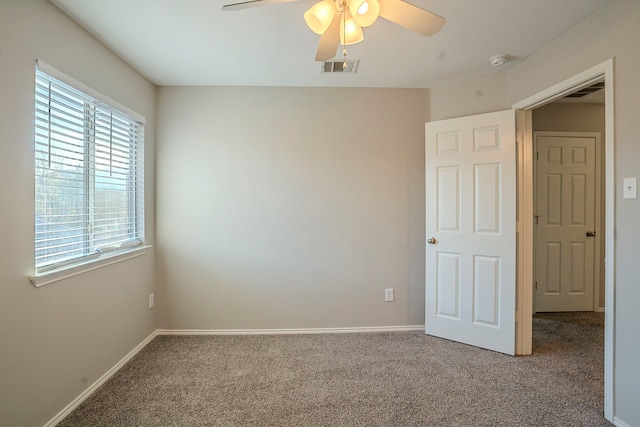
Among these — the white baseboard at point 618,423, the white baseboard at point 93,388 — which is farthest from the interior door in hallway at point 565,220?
the white baseboard at point 93,388

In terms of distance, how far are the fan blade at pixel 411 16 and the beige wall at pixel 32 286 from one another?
1.83m

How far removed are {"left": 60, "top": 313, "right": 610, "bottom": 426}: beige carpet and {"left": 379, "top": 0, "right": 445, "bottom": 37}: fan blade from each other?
6.82ft

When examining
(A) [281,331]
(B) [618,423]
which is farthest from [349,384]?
(B) [618,423]

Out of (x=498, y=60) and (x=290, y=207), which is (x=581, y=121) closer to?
(x=498, y=60)

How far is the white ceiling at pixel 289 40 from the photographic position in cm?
175

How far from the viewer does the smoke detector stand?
7.62ft

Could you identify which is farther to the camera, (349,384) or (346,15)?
(349,384)

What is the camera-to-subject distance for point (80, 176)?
6.44 ft

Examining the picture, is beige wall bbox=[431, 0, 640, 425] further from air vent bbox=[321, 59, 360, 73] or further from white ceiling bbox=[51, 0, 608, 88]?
air vent bbox=[321, 59, 360, 73]

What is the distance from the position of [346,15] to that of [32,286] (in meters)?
2.12

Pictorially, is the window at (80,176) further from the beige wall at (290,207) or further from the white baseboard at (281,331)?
the white baseboard at (281,331)

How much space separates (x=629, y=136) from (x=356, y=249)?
2.04 metres

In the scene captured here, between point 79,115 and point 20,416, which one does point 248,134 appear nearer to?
point 79,115

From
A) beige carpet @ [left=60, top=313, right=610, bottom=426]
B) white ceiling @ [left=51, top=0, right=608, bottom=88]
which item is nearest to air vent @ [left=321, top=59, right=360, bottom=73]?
white ceiling @ [left=51, top=0, right=608, bottom=88]
